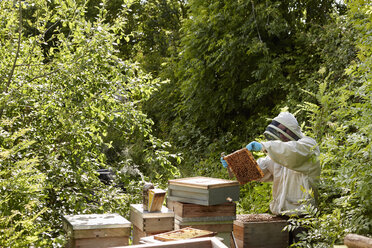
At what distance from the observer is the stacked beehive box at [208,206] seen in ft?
12.8

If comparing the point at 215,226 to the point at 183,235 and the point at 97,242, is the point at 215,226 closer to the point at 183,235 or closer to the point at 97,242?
the point at 183,235

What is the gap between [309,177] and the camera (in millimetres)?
4602

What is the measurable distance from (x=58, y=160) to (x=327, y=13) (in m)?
6.94

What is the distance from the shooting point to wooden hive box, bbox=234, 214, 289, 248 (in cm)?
453

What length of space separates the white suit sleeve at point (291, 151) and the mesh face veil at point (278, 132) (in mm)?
129

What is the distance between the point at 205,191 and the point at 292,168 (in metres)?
1.15

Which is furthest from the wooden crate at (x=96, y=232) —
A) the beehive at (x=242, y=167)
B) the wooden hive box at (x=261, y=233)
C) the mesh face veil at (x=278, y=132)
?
the mesh face veil at (x=278, y=132)

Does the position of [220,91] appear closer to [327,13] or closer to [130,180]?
[327,13]

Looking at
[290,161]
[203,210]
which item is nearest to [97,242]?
[203,210]

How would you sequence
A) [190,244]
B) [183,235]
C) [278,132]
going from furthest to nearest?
[278,132] < [183,235] < [190,244]

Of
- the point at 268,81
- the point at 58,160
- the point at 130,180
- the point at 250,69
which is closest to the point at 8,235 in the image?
the point at 58,160

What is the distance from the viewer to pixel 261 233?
4.55m

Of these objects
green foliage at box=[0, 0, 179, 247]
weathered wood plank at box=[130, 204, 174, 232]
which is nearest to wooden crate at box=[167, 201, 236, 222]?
weathered wood plank at box=[130, 204, 174, 232]

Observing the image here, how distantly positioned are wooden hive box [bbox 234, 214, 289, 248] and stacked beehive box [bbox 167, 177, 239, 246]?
1.78 ft
